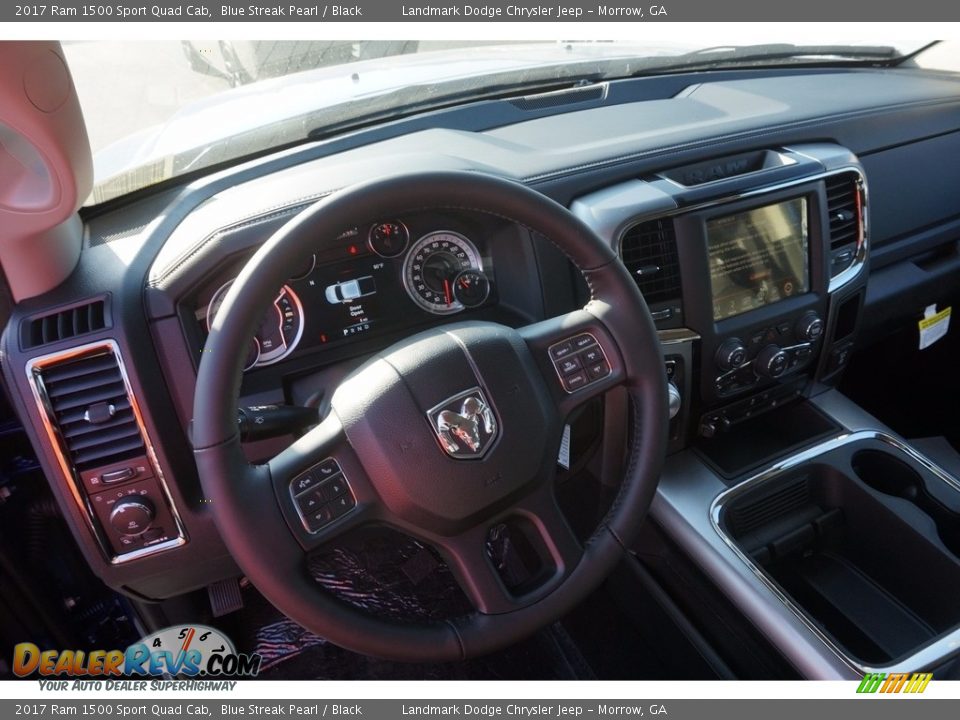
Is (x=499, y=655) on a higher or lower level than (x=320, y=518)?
lower

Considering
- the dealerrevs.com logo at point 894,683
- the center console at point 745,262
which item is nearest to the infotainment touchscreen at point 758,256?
the center console at point 745,262

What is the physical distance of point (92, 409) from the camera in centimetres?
134

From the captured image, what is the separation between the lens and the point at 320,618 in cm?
104

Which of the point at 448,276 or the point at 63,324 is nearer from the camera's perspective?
the point at 63,324

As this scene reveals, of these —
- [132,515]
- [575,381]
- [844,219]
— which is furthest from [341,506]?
[844,219]

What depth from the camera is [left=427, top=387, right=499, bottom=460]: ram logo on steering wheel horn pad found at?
3.72 ft

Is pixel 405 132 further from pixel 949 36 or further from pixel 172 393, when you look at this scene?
pixel 949 36

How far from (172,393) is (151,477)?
167mm

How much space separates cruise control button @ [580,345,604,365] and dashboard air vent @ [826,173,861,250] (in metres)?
0.85

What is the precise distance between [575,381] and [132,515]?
0.87 meters

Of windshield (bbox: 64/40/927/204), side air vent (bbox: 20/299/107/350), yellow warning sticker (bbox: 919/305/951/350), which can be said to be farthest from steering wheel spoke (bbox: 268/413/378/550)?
yellow warning sticker (bbox: 919/305/951/350)

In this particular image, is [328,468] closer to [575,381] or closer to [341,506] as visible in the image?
[341,506]

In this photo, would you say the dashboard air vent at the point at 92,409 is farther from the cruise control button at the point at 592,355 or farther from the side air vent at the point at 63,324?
the cruise control button at the point at 592,355
